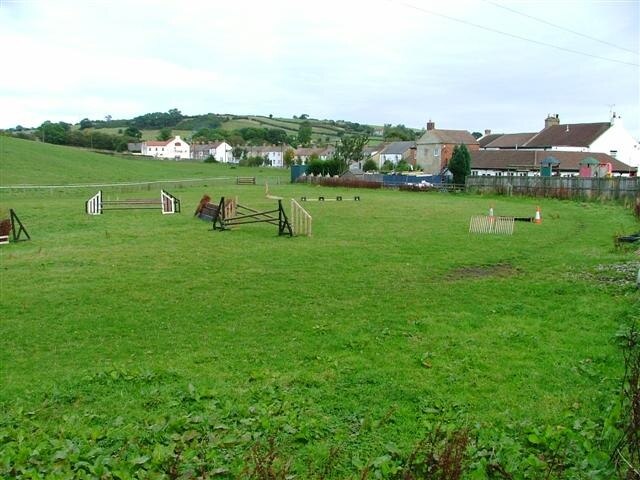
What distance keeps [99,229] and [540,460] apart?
2147 cm

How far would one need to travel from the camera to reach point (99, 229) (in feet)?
75.3

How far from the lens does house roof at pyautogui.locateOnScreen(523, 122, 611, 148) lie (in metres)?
59.4

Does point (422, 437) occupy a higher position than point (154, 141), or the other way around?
point (154, 141)

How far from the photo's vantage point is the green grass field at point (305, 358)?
204 inches

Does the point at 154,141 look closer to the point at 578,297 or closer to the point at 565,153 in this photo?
the point at 565,153

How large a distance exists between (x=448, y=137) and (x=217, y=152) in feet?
286

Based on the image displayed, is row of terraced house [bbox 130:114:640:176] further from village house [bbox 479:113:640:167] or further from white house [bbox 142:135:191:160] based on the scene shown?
white house [bbox 142:135:191:160]

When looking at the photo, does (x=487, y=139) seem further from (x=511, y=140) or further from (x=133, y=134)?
(x=133, y=134)

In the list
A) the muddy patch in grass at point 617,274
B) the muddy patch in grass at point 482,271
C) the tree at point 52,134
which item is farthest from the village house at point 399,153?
the muddy patch in grass at point 617,274

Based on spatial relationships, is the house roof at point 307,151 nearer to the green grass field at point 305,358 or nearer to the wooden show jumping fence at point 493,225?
the wooden show jumping fence at point 493,225

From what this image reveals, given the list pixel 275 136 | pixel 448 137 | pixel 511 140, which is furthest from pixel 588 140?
pixel 275 136

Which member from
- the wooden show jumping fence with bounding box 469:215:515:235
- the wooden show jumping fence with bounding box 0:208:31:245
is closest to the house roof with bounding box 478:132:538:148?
the wooden show jumping fence with bounding box 469:215:515:235

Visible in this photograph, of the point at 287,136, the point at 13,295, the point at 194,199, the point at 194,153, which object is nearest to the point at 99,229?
the point at 13,295

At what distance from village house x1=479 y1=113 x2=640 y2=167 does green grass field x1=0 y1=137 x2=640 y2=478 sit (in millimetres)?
48303
